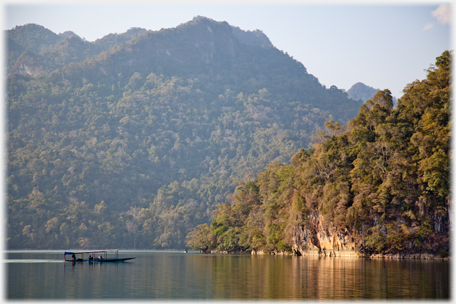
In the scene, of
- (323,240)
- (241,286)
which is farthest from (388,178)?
(241,286)

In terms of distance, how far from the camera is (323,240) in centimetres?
5984

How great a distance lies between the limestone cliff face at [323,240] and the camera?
54.8 meters

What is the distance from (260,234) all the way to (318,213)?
67.6 ft

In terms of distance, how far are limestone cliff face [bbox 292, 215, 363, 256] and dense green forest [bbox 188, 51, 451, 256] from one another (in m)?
0.39

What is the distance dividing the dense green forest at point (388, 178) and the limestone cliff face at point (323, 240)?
1.28 feet

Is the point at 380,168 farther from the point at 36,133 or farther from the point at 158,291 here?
the point at 36,133

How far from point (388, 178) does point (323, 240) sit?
1309cm

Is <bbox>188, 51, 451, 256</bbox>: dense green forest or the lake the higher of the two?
<bbox>188, 51, 451, 256</bbox>: dense green forest

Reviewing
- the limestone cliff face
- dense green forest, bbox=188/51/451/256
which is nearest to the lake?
dense green forest, bbox=188/51/451/256

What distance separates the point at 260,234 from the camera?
260 ft

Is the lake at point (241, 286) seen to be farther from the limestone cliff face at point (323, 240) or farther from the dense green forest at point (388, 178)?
the limestone cliff face at point (323, 240)

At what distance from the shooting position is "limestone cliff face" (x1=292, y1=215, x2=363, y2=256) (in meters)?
54.8

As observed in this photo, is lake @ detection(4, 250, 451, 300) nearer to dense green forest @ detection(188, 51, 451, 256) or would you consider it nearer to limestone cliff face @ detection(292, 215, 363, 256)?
dense green forest @ detection(188, 51, 451, 256)

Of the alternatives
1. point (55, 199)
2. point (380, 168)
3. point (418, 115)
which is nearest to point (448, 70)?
point (418, 115)
